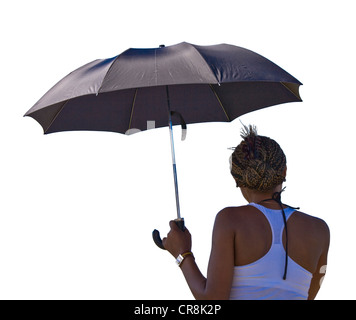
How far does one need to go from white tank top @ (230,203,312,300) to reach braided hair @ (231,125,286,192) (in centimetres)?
22

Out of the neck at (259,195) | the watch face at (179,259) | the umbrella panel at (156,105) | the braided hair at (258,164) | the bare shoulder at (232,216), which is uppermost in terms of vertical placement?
the umbrella panel at (156,105)

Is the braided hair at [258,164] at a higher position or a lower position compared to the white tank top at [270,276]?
higher

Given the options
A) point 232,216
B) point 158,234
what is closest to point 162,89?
point 158,234

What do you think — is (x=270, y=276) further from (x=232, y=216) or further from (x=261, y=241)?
(x=232, y=216)

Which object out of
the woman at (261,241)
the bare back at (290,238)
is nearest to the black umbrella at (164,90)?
the woman at (261,241)

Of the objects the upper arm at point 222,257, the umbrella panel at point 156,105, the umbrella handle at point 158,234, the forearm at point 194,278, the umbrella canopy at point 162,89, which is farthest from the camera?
the umbrella panel at point 156,105

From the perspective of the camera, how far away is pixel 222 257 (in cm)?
304

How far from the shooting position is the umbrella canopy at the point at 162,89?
348 centimetres

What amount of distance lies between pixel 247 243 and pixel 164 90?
88.2 inches

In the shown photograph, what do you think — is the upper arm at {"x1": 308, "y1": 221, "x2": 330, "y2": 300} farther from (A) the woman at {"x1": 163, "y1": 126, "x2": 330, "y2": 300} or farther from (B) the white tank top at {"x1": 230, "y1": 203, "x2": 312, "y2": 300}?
(B) the white tank top at {"x1": 230, "y1": 203, "x2": 312, "y2": 300}

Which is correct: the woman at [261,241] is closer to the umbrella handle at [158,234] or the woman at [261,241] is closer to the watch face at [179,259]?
the watch face at [179,259]

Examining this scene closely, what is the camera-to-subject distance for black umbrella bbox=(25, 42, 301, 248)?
3.48m

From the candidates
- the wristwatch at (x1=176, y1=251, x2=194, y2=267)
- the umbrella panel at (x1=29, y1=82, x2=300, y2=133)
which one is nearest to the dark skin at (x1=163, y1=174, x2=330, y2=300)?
the wristwatch at (x1=176, y1=251, x2=194, y2=267)
